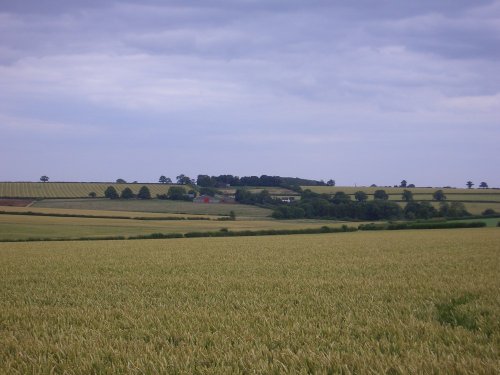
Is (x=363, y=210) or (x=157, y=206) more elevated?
(x=363, y=210)

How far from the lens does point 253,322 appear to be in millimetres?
7758

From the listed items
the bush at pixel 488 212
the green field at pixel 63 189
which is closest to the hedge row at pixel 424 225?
the bush at pixel 488 212

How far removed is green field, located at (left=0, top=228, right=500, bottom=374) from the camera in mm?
5676

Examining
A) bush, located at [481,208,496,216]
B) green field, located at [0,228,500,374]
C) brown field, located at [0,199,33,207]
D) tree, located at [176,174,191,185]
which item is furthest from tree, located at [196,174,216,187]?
green field, located at [0,228,500,374]

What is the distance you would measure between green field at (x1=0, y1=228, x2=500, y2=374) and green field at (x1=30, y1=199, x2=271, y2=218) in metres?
60.6

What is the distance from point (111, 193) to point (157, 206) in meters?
12.6

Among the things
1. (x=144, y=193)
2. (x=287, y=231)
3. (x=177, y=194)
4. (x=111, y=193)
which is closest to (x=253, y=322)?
(x=287, y=231)

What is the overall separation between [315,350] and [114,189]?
86.9m

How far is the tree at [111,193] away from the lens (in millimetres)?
87438

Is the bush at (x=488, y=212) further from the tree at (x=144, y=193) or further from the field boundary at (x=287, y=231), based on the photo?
the tree at (x=144, y=193)

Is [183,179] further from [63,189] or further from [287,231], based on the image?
[287,231]

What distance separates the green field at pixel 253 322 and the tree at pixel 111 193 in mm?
74034

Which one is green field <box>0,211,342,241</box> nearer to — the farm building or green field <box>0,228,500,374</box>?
the farm building

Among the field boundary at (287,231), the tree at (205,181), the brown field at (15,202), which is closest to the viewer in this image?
the field boundary at (287,231)
